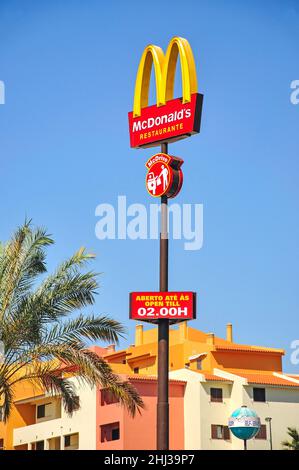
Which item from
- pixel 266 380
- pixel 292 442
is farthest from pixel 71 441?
pixel 292 442

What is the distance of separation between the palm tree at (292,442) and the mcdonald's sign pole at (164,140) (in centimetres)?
4810

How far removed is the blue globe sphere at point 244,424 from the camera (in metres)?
74.6

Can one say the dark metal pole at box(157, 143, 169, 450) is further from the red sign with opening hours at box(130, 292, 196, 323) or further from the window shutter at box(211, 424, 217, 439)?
the window shutter at box(211, 424, 217, 439)

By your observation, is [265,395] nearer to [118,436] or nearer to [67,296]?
[118,436]

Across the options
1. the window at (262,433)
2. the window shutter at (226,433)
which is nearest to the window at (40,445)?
the window shutter at (226,433)

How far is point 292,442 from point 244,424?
21.5 ft

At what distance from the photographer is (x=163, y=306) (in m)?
33.5

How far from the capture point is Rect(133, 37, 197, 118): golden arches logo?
35375mm

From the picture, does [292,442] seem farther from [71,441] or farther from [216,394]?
[71,441]
